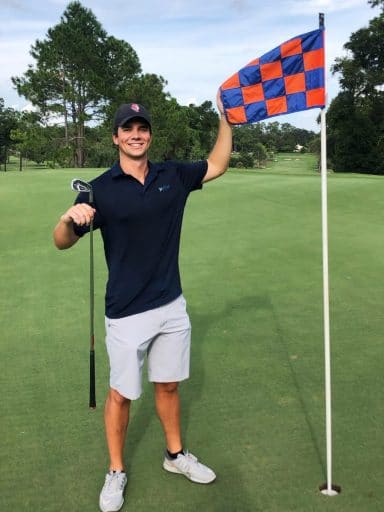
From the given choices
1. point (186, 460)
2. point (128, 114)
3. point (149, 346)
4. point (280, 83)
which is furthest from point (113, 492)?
point (280, 83)

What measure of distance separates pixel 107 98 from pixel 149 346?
50.1 m

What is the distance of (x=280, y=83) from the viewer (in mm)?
3199

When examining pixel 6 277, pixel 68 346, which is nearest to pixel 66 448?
pixel 68 346

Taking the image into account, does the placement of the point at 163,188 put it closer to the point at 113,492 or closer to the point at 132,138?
the point at 132,138

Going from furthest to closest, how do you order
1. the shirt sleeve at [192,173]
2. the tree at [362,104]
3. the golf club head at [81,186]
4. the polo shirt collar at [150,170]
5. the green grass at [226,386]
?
the tree at [362,104]
the shirt sleeve at [192,173]
the green grass at [226,386]
the polo shirt collar at [150,170]
the golf club head at [81,186]

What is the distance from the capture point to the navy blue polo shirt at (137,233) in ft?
8.77

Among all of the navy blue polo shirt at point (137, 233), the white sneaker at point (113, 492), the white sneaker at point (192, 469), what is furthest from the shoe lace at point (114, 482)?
the navy blue polo shirt at point (137, 233)

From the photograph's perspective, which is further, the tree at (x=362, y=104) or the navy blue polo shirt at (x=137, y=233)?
the tree at (x=362, y=104)

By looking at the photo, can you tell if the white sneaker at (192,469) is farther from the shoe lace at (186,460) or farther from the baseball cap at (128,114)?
the baseball cap at (128,114)

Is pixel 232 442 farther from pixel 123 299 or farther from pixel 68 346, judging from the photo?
pixel 68 346

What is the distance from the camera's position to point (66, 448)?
10.6 ft

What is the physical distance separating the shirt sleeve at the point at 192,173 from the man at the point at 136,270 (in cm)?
3

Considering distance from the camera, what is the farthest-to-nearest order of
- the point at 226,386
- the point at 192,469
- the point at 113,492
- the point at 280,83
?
the point at 226,386, the point at 280,83, the point at 192,469, the point at 113,492

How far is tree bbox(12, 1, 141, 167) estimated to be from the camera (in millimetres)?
47781
